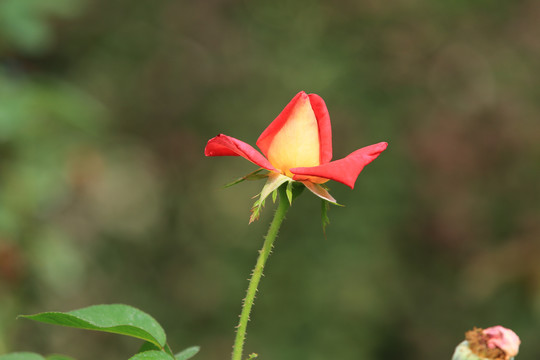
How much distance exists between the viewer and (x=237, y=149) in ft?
1.83

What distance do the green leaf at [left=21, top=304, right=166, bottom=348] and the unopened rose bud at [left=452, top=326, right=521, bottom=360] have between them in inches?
9.8

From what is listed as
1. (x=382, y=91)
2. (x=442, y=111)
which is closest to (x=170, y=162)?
(x=382, y=91)

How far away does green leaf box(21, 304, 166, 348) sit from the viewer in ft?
1.74

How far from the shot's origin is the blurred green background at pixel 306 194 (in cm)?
339

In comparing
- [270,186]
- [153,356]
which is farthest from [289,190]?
[153,356]

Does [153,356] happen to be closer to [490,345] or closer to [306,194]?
[490,345]

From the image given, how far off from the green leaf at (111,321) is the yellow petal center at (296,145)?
0.17m

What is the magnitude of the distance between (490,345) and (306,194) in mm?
2734

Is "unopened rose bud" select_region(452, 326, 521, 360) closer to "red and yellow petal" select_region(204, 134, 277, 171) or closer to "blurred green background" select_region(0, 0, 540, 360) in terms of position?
"red and yellow petal" select_region(204, 134, 277, 171)

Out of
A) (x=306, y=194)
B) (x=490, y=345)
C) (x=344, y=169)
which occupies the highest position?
(x=306, y=194)

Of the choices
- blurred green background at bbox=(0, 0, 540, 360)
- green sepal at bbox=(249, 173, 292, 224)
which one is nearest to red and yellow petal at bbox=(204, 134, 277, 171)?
green sepal at bbox=(249, 173, 292, 224)

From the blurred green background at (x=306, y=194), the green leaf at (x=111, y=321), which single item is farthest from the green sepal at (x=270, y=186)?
the blurred green background at (x=306, y=194)

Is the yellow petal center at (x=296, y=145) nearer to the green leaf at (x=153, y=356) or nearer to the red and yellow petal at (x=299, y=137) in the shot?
the red and yellow petal at (x=299, y=137)

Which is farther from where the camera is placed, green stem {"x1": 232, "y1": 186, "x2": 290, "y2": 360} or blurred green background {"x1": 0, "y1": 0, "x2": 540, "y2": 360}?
blurred green background {"x1": 0, "y1": 0, "x2": 540, "y2": 360}
